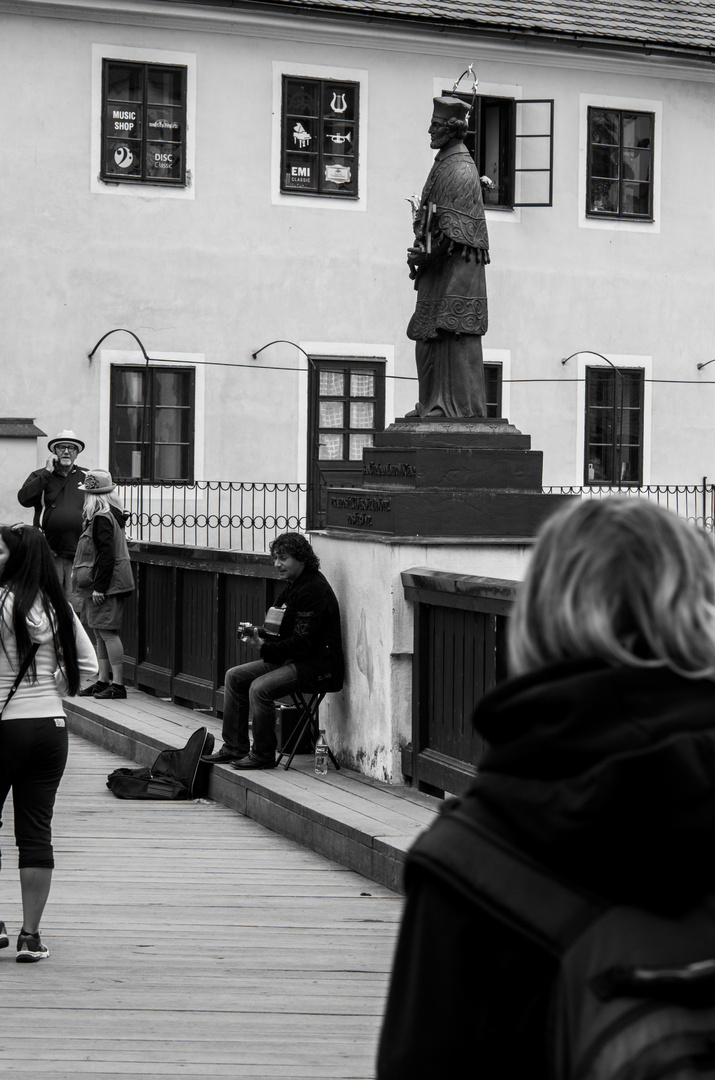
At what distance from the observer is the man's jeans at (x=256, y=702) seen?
10195 mm

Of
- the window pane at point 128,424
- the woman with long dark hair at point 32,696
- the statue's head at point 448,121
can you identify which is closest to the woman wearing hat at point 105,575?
the statue's head at point 448,121

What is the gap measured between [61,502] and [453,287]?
727cm

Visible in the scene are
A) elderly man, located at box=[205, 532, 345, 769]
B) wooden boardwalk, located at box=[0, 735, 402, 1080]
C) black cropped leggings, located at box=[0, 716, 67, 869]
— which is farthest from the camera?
elderly man, located at box=[205, 532, 345, 769]

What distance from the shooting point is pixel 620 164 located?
2572 cm

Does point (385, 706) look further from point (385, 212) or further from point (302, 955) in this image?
point (385, 212)

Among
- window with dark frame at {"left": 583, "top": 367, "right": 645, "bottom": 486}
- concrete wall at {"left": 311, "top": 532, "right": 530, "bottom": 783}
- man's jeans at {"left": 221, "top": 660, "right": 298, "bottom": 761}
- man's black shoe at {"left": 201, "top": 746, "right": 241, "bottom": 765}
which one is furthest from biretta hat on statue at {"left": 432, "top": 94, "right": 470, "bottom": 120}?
window with dark frame at {"left": 583, "top": 367, "right": 645, "bottom": 486}

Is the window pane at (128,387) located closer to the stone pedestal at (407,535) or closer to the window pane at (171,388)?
the window pane at (171,388)

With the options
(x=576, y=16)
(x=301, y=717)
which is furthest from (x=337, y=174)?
(x=301, y=717)

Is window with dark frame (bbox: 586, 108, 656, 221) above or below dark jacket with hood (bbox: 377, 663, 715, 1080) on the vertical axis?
above

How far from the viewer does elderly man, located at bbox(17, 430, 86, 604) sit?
54.7ft

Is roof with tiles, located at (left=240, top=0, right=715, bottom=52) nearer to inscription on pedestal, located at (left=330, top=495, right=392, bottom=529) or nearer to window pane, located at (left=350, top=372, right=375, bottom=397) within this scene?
window pane, located at (left=350, top=372, right=375, bottom=397)

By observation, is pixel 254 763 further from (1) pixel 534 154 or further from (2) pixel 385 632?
(1) pixel 534 154

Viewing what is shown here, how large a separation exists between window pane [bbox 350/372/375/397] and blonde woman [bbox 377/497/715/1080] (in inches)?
881

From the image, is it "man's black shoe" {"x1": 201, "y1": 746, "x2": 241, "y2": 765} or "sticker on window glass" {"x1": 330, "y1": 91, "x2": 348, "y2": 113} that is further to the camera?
"sticker on window glass" {"x1": 330, "y1": 91, "x2": 348, "y2": 113}
